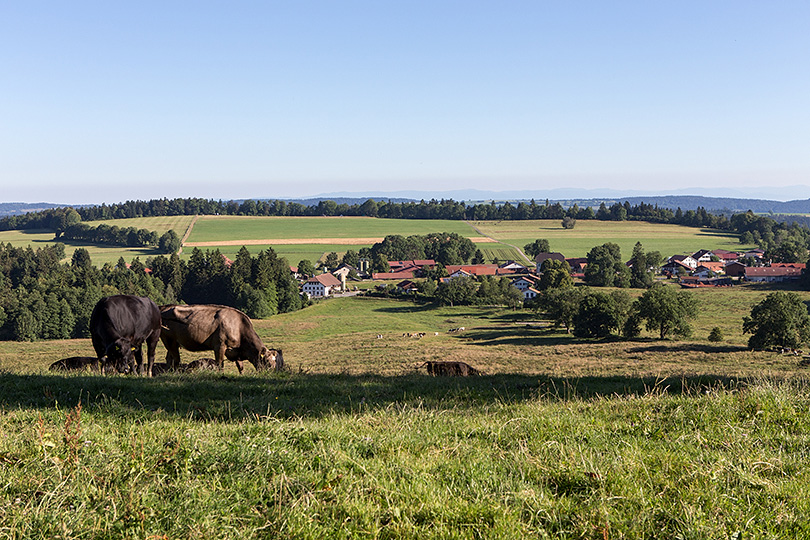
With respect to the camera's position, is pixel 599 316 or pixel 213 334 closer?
pixel 213 334

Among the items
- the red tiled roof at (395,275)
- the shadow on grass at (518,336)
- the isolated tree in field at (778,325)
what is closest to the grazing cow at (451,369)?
the shadow on grass at (518,336)

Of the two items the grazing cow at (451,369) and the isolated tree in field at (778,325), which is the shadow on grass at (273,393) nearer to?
the grazing cow at (451,369)

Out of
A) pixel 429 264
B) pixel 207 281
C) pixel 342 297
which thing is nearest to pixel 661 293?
pixel 342 297

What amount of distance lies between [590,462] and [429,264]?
146282 mm

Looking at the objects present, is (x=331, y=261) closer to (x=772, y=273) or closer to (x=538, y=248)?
(x=538, y=248)

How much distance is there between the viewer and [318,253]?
530ft

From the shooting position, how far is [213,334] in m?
16.6

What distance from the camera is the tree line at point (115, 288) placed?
265 ft

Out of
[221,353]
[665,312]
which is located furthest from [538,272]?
[221,353]

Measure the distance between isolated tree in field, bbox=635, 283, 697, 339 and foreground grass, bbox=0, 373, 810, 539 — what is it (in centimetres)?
6270

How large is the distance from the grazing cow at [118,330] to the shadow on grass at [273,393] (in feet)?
7.67

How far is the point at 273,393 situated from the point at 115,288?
96.4m

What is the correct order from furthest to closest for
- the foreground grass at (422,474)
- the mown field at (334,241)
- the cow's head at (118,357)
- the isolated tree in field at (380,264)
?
1. the mown field at (334,241)
2. the isolated tree in field at (380,264)
3. the cow's head at (118,357)
4. the foreground grass at (422,474)

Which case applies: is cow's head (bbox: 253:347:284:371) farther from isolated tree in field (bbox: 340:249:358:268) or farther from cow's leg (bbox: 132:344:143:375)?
isolated tree in field (bbox: 340:249:358:268)
